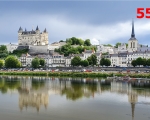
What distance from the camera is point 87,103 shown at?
19422mm

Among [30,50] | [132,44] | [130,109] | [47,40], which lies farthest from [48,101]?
[47,40]

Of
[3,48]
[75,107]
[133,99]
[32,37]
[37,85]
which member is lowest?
[75,107]

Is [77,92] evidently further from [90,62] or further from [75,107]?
[90,62]

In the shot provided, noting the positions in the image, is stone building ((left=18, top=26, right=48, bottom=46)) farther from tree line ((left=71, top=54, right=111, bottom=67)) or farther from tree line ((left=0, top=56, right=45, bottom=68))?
tree line ((left=71, top=54, right=111, bottom=67))

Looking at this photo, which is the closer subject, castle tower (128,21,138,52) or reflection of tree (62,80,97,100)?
reflection of tree (62,80,97,100)

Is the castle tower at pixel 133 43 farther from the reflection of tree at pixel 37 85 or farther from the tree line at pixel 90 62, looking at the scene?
the reflection of tree at pixel 37 85

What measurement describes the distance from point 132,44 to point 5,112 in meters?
63.7

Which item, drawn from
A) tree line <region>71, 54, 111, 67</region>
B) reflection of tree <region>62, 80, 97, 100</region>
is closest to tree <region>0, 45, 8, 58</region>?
tree line <region>71, 54, 111, 67</region>

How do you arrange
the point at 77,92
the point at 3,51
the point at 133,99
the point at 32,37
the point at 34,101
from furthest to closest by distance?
1. the point at 32,37
2. the point at 3,51
3. the point at 77,92
4. the point at 133,99
5. the point at 34,101

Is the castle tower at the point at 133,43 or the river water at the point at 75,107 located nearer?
the river water at the point at 75,107

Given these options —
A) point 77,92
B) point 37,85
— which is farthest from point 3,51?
point 77,92

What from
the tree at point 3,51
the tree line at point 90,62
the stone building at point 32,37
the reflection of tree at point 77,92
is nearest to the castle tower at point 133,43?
the tree line at point 90,62

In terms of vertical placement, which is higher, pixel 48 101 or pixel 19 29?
pixel 19 29

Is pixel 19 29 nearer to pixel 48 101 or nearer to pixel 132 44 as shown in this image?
pixel 132 44
